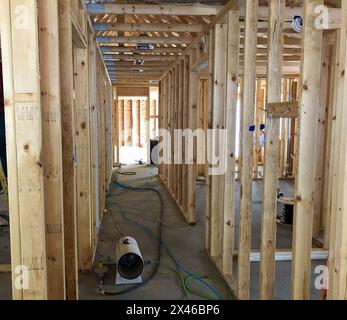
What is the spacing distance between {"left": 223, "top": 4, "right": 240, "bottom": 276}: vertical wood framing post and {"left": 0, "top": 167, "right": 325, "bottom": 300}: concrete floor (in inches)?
14.2

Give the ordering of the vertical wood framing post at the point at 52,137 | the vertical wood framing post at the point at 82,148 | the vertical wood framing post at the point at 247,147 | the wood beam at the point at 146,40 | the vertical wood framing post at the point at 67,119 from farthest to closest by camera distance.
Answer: the wood beam at the point at 146,40 → the vertical wood framing post at the point at 82,148 → the vertical wood framing post at the point at 247,147 → the vertical wood framing post at the point at 67,119 → the vertical wood framing post at the point at 52,137

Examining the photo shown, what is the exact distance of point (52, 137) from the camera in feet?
5.58

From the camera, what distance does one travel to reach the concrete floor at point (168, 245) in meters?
2.81

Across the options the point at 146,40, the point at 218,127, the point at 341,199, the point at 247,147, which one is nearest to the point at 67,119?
the point at 247,147

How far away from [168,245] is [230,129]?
160 centimetres

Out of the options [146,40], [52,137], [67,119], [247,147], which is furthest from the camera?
[146,40]

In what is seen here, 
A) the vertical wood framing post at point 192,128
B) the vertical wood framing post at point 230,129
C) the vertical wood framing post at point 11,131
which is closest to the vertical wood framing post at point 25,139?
the vertical wood framing post at point 11,131

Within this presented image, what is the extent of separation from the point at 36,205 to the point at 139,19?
4234 millimetres

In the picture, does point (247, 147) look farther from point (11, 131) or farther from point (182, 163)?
point (182, 163)

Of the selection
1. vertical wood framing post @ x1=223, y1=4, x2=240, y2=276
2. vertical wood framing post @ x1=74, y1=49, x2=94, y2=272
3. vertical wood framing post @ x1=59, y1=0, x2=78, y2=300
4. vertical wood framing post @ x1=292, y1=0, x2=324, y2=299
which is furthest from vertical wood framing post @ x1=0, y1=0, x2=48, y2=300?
vertical wood framing post @ x1=223, y1=4, x2=240, y2=276

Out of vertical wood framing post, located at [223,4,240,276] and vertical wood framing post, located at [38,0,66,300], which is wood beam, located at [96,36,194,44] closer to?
vertical wood framing post, located at [223,4,240,276]

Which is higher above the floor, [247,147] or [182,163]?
[247,147]

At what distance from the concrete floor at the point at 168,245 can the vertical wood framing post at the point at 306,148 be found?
1010 mm

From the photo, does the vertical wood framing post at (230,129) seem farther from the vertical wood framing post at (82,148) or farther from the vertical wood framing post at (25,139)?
the vertical wood framing post at (25,139)
